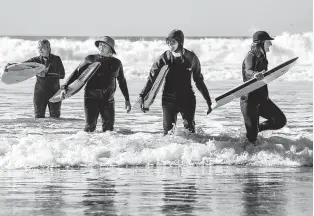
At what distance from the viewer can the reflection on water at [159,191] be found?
720 centimetres

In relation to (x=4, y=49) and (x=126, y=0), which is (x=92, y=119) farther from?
(x=4, y=49)

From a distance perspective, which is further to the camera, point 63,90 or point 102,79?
point 63,90

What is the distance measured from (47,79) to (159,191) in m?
5.39

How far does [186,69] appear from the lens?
432 inches

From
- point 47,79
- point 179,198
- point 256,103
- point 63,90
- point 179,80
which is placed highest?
point 47,79

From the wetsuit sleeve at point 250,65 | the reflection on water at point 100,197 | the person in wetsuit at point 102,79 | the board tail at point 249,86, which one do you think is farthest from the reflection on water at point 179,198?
the person in wetsuit at point 102,79

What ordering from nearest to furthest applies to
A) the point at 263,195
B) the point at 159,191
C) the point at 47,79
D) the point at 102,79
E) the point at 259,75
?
the point at 263,195 < the point at 159,191 < the point at 259,75 < the point at 102,79 < the point at 47,79

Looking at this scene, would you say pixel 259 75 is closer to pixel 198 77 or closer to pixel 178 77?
pixel 198 77

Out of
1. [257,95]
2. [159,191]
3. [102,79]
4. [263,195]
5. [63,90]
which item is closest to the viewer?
[263,195]

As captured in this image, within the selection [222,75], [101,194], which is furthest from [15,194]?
[222,75]

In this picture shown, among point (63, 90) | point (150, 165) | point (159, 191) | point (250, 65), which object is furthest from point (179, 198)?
point (63, 90)

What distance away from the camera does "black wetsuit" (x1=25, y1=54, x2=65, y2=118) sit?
42.8 ft

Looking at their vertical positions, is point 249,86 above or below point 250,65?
below

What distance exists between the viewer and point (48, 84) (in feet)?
43.7
